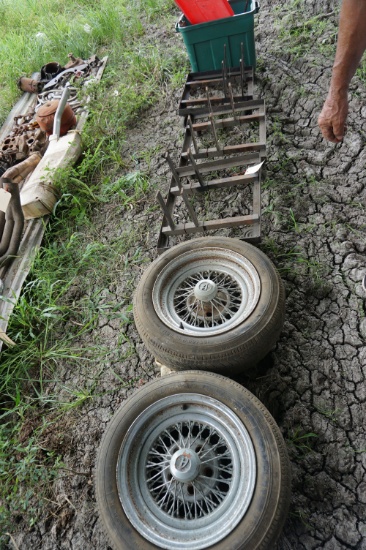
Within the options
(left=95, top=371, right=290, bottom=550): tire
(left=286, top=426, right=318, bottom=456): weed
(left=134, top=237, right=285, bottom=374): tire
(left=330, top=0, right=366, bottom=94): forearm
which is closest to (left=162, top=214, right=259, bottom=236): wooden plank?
(left=134, top=237, right=285, bottom=374): tire

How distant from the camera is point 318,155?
3354mm

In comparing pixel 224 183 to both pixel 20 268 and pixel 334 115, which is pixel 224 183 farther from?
pixel 20 268

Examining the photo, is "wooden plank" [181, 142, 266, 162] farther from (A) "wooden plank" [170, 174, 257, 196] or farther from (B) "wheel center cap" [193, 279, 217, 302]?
(B) "wheel center cap" [193, 279, 217, 302]

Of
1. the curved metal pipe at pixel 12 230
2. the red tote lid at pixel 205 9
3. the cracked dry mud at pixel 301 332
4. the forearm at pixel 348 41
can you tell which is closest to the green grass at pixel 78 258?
the cracked dry mud at pixel 301 332

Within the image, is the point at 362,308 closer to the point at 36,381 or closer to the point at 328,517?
the point at 328,517

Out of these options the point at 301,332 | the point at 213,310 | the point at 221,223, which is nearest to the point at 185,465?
the point at 213,310

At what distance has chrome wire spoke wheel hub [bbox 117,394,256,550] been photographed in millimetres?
1803

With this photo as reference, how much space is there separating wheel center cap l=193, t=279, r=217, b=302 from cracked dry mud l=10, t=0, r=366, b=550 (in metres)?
0.55

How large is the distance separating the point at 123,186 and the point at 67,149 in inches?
30.6

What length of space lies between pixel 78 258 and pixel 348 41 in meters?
2.51

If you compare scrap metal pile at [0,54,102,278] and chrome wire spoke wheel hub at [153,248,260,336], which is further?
scrap metal pile at [0,54,102,278]

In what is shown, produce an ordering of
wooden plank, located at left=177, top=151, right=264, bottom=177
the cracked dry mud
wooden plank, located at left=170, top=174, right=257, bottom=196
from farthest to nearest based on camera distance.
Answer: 1. wooden plank, located at left=177, top=151, right=264, bottom=177
2. wooden plank, located at left=170, top=174, right=257, bottom=196
3. the cracked dry mud

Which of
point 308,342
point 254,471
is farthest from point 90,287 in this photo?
point 254,471

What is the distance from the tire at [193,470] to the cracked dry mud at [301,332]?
379 mm
